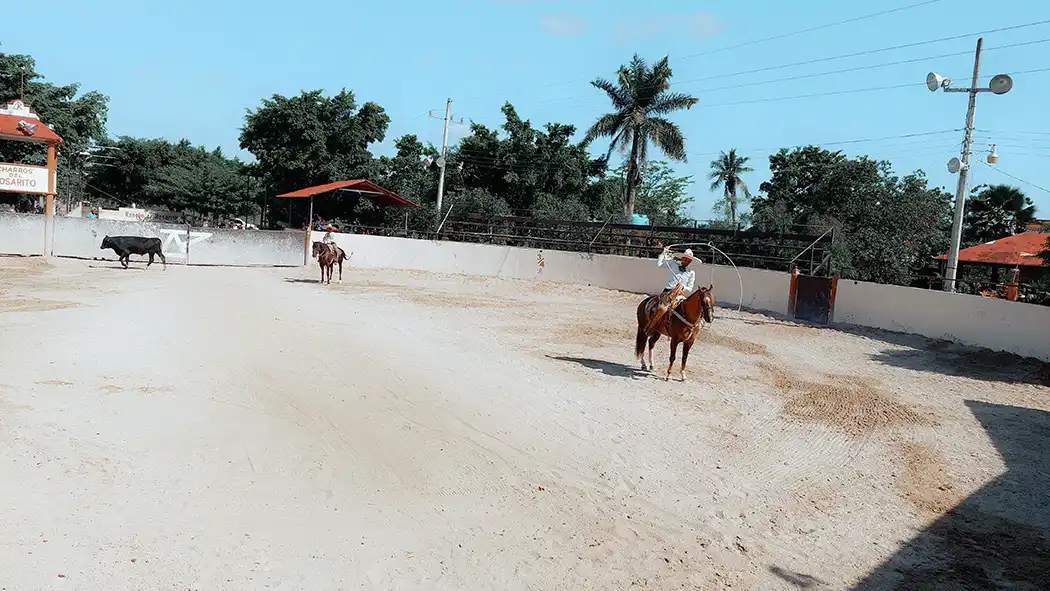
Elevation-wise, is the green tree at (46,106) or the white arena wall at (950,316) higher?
the green tree at (46,106)

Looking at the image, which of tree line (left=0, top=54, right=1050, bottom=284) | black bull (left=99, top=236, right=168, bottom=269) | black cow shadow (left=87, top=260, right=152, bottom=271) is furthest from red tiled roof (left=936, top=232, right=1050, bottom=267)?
black cow shadow (left=87, top=260, right=152, bottom=271)

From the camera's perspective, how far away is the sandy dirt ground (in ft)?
17.7

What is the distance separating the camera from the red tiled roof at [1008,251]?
99.8 ft

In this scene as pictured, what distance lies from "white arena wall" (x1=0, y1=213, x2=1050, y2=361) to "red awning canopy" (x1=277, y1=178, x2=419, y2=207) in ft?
20.7

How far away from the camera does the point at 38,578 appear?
4.68m

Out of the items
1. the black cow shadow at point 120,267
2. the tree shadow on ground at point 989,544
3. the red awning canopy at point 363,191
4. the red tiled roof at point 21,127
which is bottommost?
the tree shadow on ground at point 989,544

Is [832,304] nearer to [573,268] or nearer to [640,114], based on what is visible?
[573,268]

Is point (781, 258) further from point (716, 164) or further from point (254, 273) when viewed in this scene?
point (716, 164)

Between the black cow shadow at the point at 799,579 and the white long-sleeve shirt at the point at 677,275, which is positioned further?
the white long-sleeve shirt at the point at 677,275

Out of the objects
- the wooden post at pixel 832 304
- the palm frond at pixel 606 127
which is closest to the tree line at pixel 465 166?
the palm frond at pixel 606 127

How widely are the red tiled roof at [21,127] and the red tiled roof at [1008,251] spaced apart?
35968 mm

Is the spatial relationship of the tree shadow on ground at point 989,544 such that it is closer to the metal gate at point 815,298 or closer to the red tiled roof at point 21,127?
the metal gate at point 815,298

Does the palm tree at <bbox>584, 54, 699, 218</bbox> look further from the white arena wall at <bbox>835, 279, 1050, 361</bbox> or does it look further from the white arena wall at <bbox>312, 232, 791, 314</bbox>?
the white arena wall at <bbox>835, 279, 1050, 361</bbox>

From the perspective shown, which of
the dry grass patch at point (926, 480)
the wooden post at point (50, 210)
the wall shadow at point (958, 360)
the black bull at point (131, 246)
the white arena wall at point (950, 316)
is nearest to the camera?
the dry grass patch at point (926, 480)
